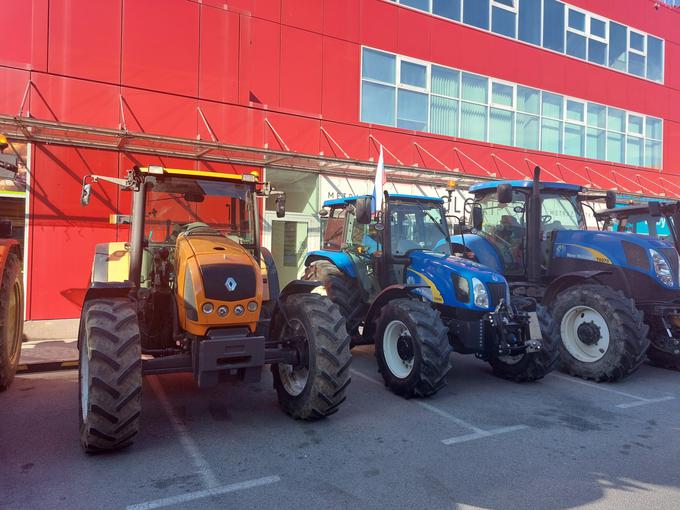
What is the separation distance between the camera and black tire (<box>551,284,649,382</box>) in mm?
6160

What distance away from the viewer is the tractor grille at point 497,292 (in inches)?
232

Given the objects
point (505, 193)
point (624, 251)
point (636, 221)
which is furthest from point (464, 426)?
point (636, 221)

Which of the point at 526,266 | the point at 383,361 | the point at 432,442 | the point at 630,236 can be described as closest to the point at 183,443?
the point at 432,442

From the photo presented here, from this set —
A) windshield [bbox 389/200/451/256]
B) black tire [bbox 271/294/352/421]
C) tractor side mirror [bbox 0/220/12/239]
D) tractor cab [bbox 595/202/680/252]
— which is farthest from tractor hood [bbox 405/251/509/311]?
tractor side mirror [bbox 0/220/12/239]

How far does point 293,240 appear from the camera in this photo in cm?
1261

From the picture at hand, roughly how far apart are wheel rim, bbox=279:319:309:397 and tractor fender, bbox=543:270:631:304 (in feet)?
13.6

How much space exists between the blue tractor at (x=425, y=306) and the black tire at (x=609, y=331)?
0.54 m

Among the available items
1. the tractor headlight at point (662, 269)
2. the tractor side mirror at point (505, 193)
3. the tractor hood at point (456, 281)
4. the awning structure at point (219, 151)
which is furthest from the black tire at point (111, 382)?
the tractor headlight at point (662, 269)

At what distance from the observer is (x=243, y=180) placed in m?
5.25

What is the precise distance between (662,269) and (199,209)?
6.02 metres

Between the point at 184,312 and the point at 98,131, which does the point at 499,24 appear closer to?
the point at 98,131

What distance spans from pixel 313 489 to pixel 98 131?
7.42m

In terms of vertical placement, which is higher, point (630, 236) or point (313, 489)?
point (630, 236)

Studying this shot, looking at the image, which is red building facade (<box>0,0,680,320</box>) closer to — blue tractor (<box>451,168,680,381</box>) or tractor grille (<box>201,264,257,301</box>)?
blue tractor (<box>451,168,680,381</box>)
